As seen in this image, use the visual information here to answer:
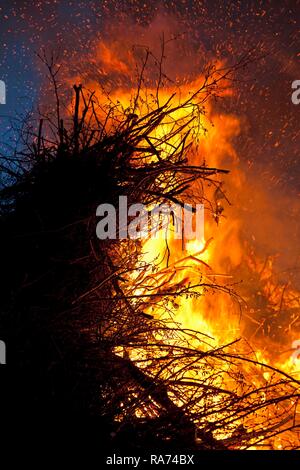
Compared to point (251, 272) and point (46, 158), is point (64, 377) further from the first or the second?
point (251, 272)

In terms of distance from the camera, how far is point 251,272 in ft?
29.3

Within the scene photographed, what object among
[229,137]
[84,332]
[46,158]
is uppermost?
[229,137]

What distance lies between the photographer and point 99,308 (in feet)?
9.62

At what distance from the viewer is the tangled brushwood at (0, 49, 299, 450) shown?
94.2 inches

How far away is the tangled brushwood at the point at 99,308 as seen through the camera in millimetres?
2393

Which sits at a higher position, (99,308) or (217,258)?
(217,258)

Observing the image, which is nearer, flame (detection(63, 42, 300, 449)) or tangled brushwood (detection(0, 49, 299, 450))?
tangled brushwood (detection(0, 49, 299, 450))

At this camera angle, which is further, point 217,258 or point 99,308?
point 217,258

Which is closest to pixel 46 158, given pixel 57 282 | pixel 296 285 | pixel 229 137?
pixel 57 282

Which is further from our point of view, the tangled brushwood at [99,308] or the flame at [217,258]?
the flame at [217,258]
